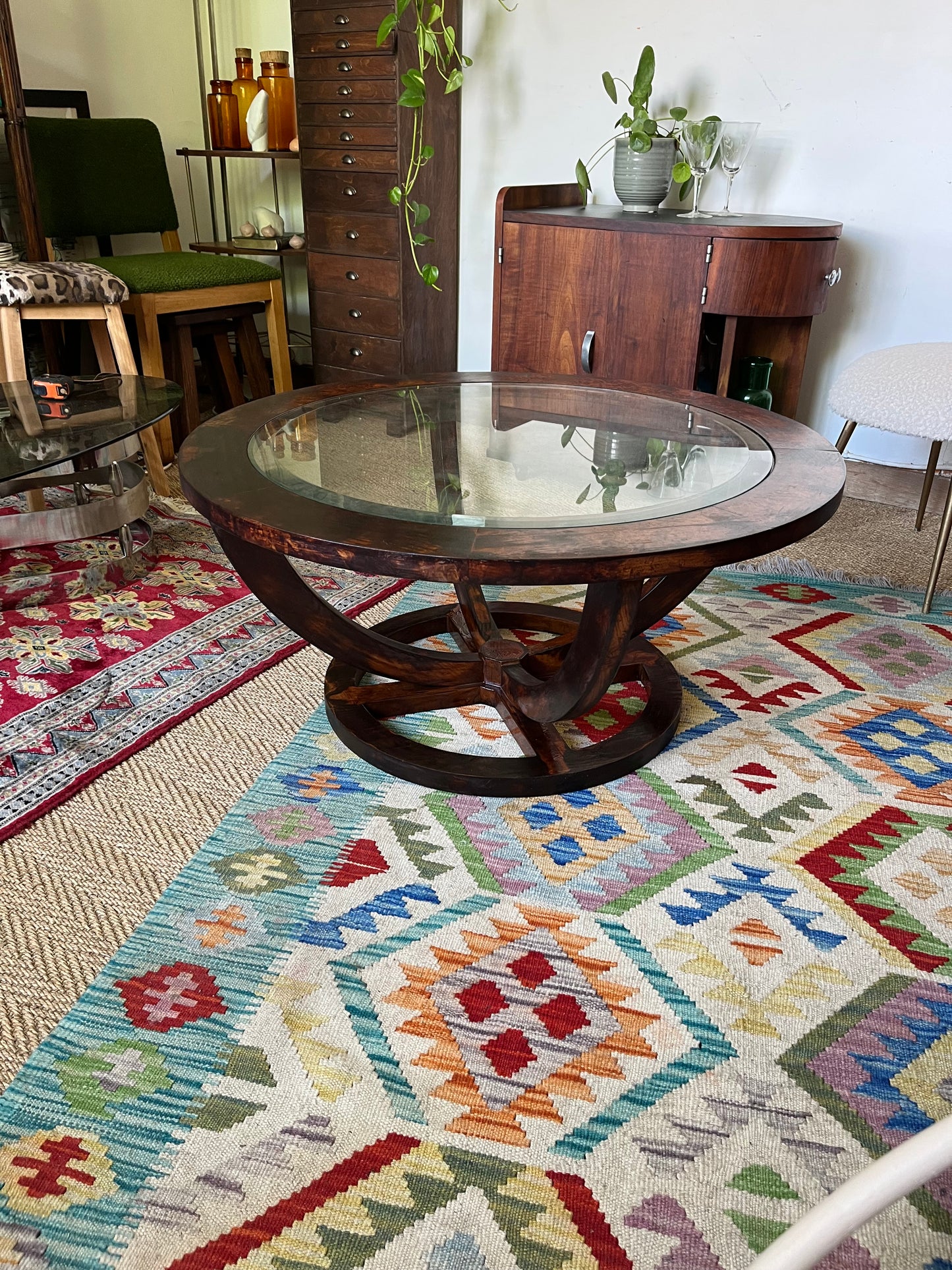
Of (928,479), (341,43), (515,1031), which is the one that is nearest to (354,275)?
(341,43)

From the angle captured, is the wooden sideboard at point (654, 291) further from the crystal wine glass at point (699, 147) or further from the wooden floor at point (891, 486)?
the wooden floor at point (891, 486)

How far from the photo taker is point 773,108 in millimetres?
2576

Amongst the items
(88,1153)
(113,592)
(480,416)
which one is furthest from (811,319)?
(88,1153)

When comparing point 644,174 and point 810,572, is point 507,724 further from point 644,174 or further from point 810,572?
point 644,174

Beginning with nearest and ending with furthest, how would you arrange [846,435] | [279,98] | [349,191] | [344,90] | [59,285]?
[846,435] → [59,285] → [344,90] → [349,191] → [279,98]

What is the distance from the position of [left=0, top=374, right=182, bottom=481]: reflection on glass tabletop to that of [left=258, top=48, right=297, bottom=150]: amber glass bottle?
1.44 metres

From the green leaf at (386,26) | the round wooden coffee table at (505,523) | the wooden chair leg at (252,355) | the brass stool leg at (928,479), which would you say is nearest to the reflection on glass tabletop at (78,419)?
the round wooden coffee table at (505,523)

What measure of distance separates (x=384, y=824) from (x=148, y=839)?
12.2 inches

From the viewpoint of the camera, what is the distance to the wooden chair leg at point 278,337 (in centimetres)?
303

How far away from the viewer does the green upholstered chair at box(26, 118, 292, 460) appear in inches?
107

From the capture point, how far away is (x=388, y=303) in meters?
3.00

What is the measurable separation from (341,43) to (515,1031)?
2.81 m

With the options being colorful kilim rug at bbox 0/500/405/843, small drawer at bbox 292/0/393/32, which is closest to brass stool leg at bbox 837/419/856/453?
colorful kilim rug at bbox 0/500/405/843

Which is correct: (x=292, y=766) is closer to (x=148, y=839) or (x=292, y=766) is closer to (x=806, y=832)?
(x=148, y=839)
